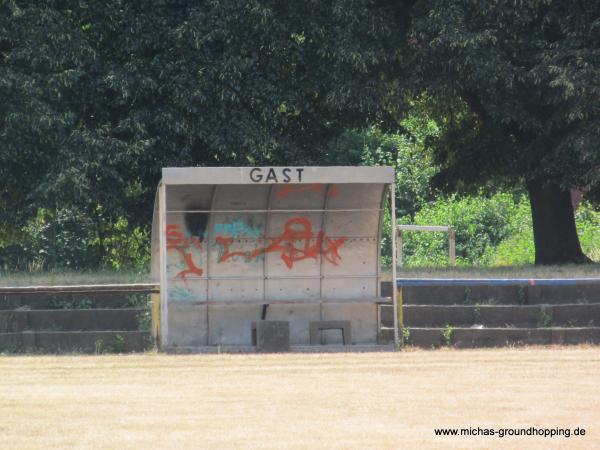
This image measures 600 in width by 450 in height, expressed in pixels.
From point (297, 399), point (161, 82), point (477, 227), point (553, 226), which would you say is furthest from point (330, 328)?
point (477, 227)

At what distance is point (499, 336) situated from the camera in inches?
700

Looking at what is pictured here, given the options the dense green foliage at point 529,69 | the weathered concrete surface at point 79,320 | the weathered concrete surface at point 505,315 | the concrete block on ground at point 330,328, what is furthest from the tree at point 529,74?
the weathered concrete surface at point 79,320

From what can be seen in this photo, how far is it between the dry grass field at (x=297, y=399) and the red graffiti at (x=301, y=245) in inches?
99.1

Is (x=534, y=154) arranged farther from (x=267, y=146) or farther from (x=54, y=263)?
Result: (x=54, y=263)

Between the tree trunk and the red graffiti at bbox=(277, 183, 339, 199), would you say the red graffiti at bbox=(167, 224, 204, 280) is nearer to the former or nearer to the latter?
the red graffiti at bbox=(277, 183, 339, 199)

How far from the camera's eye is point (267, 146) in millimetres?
25859

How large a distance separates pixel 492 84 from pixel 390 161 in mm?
24176

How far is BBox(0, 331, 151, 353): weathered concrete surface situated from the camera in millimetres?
17453

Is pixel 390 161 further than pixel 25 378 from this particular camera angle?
Yes

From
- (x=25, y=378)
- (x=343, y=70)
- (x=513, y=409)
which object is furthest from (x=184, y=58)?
(x=513, y=409)

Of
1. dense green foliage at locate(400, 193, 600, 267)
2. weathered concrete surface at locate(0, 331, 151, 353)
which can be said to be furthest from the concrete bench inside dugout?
dense green foliage at locate(400, 193, 600, 267)

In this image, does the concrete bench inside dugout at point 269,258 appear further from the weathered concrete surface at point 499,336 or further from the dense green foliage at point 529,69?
the dense green foliage at point 529,69

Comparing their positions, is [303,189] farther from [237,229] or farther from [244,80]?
[244,80]

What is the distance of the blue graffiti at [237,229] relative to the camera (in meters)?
19.0
